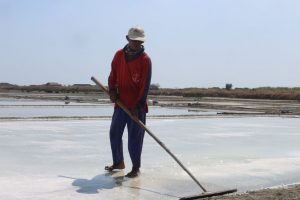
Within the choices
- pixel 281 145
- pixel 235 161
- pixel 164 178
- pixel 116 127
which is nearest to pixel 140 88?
pixel 116 127

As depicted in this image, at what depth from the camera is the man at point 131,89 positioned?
577 centimetres

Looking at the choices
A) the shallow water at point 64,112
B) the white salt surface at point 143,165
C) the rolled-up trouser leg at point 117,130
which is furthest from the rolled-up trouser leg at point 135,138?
the shallow water at point 64,112

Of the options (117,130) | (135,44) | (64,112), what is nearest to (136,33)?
(135,44)

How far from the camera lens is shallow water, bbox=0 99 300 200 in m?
5.06

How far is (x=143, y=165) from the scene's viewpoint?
21.4 feet

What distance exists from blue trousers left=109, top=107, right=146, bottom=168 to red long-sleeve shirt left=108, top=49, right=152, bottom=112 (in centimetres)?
15

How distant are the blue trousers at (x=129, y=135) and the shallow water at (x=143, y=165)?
0.22 m

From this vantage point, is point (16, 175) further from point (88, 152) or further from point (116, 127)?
point (88, 152)

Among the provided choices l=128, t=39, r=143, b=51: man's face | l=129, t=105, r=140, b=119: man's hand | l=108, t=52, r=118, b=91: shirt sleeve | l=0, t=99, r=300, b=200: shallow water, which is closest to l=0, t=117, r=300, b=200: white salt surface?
l=0, t=99, r=300, b=200: shallow water

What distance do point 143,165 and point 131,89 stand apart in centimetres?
114

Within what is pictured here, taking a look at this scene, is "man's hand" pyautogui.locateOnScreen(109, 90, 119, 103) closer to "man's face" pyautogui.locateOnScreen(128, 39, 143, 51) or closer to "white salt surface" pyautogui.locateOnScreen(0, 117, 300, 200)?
"man's face" pyautogui.locateOnScreen(128, 39, 143, 51)

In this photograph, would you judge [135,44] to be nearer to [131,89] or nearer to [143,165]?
[131,89]

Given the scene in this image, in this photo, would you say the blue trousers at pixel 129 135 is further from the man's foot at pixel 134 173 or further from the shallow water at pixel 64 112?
the shallow water at pixel 64 112

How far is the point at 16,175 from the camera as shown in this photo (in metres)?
5.57
